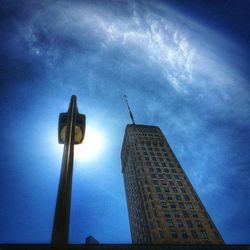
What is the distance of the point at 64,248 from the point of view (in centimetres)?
184

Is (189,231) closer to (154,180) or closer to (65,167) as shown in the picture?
(154,180)

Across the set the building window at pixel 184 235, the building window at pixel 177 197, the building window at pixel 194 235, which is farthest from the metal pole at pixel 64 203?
the building window at pixel 177 197

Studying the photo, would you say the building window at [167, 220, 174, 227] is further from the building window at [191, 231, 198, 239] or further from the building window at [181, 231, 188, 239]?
the building window at [191, 231, 198, 239]

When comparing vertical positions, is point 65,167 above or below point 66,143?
below

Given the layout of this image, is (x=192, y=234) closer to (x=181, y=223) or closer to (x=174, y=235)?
(x=181, y=223)

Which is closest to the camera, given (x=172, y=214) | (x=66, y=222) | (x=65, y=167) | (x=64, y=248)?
(x=64, y=248)

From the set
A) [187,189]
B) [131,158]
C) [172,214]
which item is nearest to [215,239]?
[172,214]

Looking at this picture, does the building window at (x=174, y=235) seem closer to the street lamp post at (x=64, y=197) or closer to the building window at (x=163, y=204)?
the building window at (x=163, y=204)

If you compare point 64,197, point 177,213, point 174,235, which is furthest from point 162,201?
point 64,197

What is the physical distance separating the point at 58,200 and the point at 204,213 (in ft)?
195

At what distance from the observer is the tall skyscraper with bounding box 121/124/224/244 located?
45562mm

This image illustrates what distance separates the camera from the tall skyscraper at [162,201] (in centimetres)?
4556

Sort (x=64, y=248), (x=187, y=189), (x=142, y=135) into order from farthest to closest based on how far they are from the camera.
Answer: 1. (x=142, y=135)
2. (x=187, y=189)
3. (x=64, y=248)

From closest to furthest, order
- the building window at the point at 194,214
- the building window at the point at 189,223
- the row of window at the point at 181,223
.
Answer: the row of window at the point at 181,223, the building window at the point at 189,223, the building window at the point at 194,214
